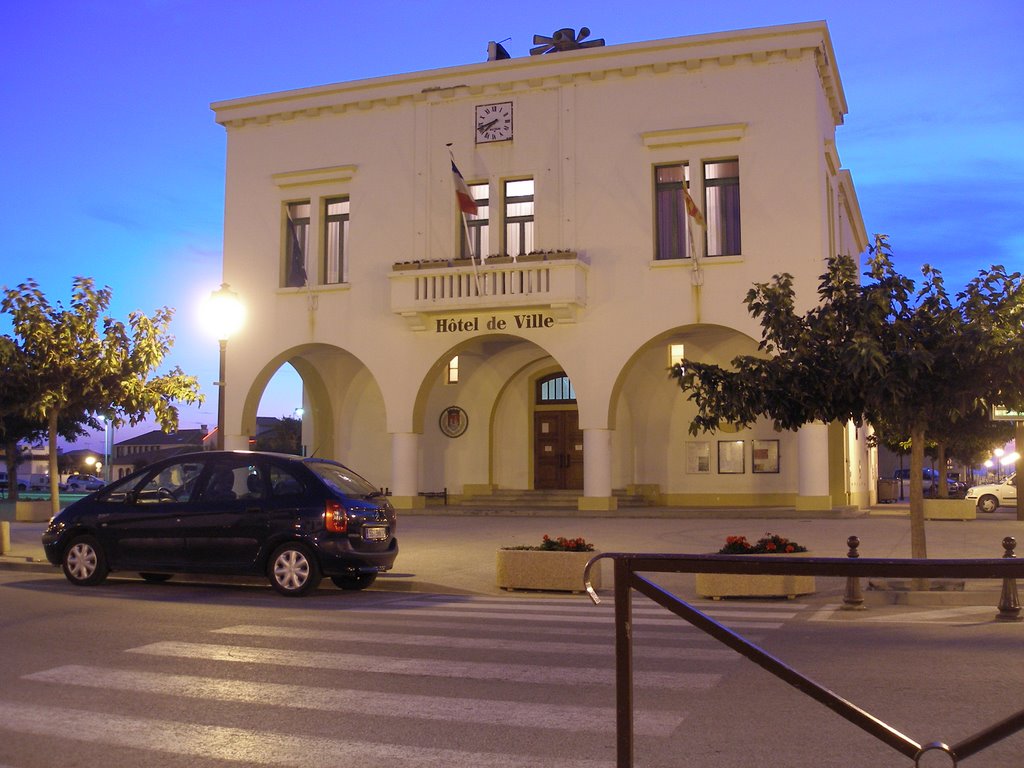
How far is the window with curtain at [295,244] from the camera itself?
2856cm

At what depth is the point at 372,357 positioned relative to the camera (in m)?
27.2

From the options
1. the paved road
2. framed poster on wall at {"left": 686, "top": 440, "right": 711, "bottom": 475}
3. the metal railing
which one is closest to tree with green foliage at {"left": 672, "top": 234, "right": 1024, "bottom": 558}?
the paved road

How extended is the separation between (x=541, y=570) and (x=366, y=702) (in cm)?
675

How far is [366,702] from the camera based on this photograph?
21.4 feet

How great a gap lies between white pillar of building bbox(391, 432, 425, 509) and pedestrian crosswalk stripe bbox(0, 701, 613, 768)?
67.6 ft

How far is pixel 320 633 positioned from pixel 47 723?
3299mm

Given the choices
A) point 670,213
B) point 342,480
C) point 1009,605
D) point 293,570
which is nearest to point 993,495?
point 670,213

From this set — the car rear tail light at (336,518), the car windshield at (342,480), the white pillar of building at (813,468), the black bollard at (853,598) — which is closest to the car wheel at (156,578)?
the car windshield at (342,480)

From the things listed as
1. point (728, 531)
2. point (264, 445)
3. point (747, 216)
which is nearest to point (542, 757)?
point (728, 531)

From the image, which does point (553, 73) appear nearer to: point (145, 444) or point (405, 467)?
point (405, 467)

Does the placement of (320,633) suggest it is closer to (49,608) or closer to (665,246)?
(49,608)

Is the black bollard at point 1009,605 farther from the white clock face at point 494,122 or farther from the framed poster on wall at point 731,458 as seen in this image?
the framed poster on wall at point 731,458

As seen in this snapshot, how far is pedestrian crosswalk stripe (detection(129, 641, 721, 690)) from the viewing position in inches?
265

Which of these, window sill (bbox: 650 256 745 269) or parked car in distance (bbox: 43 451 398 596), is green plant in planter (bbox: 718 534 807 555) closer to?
parked car in distance (bbox: 43 451 398 596)
